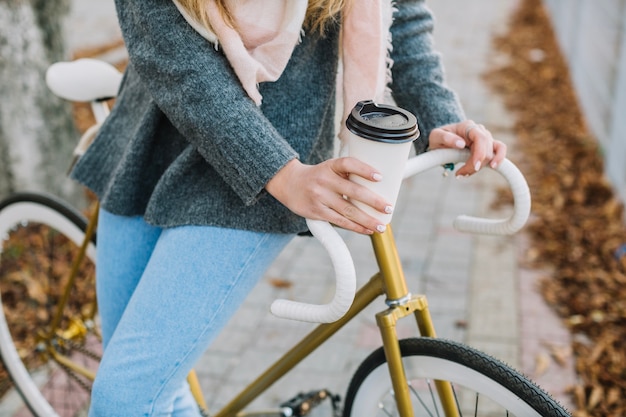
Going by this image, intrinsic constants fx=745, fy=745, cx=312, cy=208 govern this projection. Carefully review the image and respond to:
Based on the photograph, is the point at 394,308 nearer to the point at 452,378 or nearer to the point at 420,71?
the point at 452,378

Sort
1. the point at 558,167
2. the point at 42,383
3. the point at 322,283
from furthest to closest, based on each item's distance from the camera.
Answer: the point at 558,167
the point at 322,283
the point at 42,383

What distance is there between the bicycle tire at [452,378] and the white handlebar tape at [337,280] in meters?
0.31

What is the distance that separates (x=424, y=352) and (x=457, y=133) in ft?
1.64

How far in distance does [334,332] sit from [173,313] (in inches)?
17.2

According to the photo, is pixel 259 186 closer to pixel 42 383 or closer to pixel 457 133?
pixel 457 133

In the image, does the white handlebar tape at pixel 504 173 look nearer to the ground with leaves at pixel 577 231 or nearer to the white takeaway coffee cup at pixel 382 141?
the white takeaway coffee cup at pixel 382 141

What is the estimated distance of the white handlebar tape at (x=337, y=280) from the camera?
1.34 meters

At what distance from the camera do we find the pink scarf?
1488mm

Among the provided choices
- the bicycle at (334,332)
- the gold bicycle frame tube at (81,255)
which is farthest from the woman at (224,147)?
the gold bicycle frame tube at (81,255)

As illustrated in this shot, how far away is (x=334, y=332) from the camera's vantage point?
6.06 feet

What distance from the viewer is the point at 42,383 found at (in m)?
2.98

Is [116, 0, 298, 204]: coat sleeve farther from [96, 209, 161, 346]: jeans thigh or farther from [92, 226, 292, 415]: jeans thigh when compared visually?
[96, 209, 161, 346]: jeans thigh

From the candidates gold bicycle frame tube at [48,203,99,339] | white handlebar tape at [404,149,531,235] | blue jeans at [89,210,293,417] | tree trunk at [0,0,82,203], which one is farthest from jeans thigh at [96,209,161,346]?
tree trunk at [0,0,82,203]

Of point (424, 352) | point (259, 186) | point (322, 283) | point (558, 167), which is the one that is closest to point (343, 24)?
point (259, 186)
